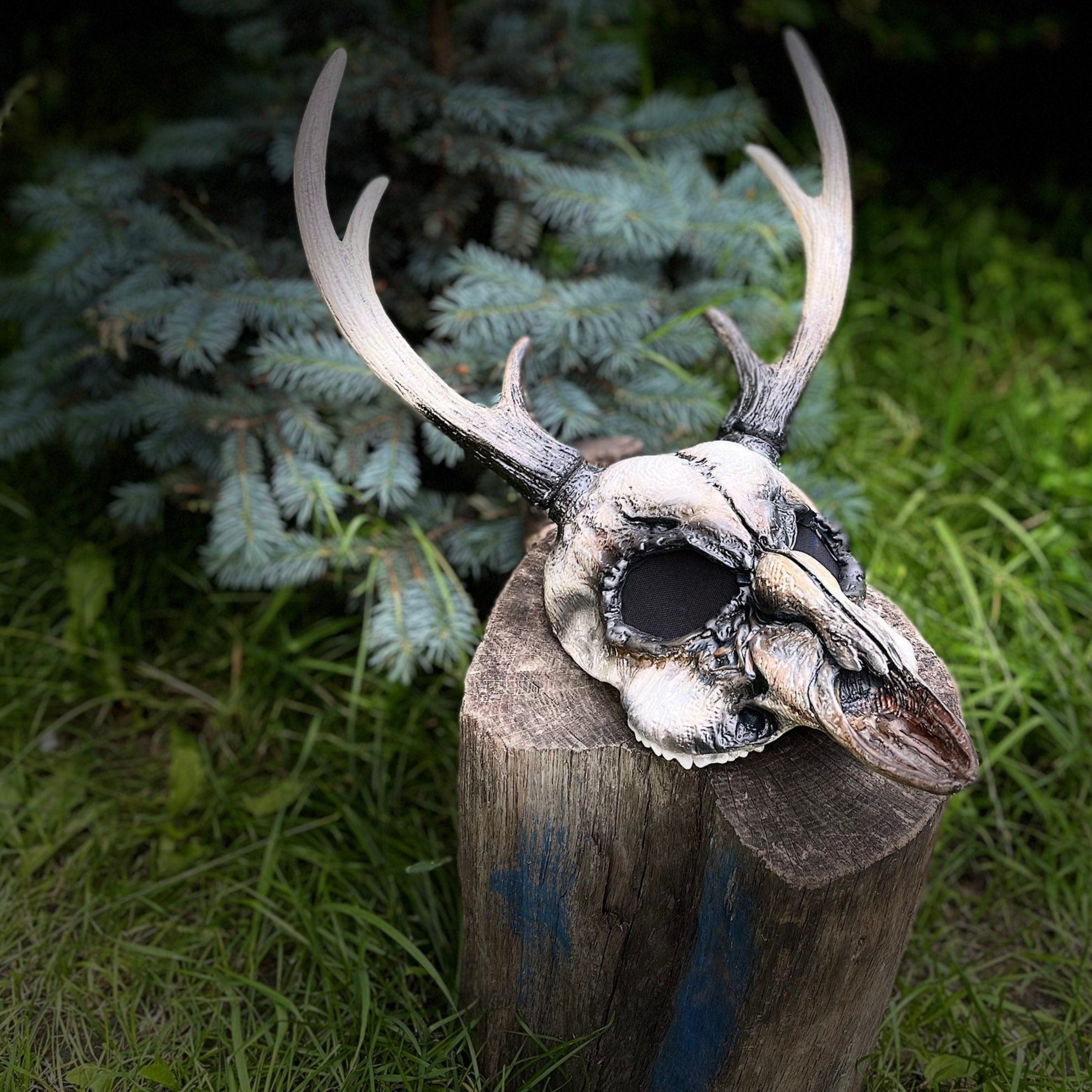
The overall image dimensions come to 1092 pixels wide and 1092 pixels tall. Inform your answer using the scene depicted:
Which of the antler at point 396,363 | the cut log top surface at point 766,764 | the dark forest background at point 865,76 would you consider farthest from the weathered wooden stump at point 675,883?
the dark forest background at point 865,76

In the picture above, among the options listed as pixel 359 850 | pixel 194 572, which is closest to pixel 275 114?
pixel 194 572

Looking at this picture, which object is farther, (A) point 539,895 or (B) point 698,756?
(A) point 539,895

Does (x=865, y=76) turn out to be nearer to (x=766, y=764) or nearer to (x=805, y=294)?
(x=805, y=294)

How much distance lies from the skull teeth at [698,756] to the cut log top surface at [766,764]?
1.5 inches

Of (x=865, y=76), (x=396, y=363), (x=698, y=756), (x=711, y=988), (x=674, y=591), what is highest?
(x=396, y=363)

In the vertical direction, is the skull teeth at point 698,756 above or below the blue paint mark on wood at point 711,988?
above

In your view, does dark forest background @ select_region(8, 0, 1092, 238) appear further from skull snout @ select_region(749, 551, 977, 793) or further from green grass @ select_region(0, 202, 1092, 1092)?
skull snout @ select_region(749, 551, 977, 793)

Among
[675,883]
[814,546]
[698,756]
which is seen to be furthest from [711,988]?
[814,546]

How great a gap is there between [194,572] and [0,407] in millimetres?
696

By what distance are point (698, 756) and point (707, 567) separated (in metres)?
0.30

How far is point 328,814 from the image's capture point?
8.39 ft

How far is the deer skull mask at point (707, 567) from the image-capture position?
140cm

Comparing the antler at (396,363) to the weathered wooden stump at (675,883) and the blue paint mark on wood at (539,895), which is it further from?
the blue paint mark on wood at (539,895)

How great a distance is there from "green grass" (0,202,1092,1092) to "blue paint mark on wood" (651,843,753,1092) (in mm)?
238
